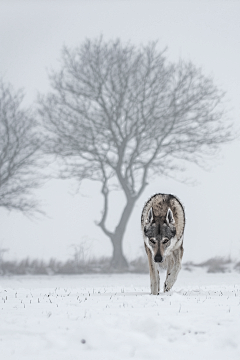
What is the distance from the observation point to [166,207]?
945 centimetres

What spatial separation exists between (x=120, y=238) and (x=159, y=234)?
19.8m

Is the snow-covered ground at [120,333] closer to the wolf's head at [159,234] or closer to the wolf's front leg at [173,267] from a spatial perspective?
the wolf's head at [159,234]

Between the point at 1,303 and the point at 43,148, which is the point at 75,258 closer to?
the point at 43,148

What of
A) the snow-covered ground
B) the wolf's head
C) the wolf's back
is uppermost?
the wolf's back

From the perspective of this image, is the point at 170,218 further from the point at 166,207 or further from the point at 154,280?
the point at 154,280

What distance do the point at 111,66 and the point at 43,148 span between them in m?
6.77

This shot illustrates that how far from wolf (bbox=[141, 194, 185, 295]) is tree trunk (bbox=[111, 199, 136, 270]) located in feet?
59.6

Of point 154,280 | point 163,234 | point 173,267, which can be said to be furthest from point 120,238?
point 163,234

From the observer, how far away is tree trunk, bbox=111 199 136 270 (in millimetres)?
28031

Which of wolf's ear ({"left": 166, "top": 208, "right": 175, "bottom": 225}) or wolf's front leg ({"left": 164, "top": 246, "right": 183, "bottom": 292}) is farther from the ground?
wolf's ear ({"left": 166, "top": 208, "right": 175, "bottom": 225})

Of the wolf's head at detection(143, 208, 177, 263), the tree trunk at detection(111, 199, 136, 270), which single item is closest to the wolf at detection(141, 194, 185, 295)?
the wolf's head at detection(143, 208, 177, 263)

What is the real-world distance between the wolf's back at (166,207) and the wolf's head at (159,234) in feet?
0.87

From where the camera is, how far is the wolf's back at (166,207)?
9.38m

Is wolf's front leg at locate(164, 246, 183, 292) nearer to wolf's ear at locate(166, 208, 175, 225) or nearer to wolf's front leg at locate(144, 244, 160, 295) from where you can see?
wolf's front leg at locate(144, 244, 160, 295)
